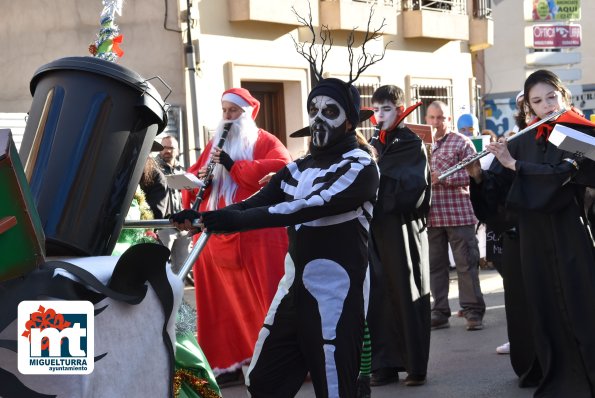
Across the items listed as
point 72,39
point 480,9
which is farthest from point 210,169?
point 480,9

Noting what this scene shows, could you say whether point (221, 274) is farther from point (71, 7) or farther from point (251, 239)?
point (71, 7)

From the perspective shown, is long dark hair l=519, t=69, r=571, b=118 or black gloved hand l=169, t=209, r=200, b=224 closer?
black gloved hand l=169, t=209, r=200, b=224

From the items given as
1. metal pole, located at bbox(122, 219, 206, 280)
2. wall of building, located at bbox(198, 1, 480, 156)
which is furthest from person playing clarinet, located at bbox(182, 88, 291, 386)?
wall of building, located at bbox(198, 1, 480, 156)

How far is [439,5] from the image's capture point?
21.3 m

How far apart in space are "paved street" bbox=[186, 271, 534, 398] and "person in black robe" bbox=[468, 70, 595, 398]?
45 centimetres

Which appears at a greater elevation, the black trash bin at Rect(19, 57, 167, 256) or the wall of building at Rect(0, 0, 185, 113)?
the wall of building at Rect(0, 0, 185, 113)

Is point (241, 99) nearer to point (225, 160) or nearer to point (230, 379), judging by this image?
point (225, 160)

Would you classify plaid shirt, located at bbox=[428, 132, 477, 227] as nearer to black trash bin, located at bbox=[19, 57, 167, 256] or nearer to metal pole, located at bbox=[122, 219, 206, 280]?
metal pole, located at bbox=[122, 219, 206, 280]

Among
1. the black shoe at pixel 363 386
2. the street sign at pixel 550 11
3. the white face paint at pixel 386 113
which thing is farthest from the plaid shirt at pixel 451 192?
the street sign at pixel 550 11

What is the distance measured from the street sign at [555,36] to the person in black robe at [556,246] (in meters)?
19.2

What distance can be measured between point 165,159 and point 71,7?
15.9 ft

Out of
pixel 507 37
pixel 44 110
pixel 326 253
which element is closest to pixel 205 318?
pixel 326 253

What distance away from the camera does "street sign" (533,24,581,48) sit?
24.9 metres

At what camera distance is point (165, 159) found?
11438 millimetres
